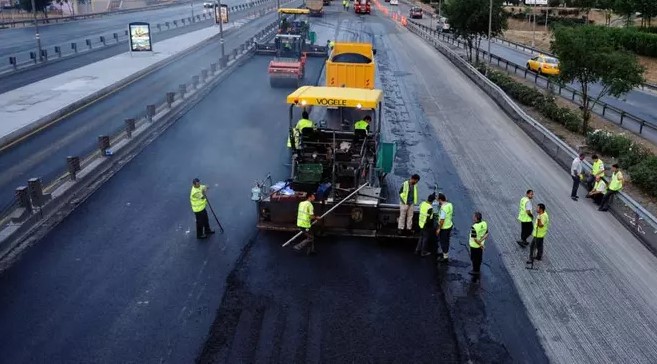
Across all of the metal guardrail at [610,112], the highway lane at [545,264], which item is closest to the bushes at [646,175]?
the highway lane at [545,264]

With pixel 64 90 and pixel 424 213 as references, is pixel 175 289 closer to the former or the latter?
pixel 424 213

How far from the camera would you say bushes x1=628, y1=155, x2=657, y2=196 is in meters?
16.8

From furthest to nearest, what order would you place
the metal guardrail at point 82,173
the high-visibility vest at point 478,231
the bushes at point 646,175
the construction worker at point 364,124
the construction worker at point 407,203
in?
the bushes at point 646,175, the construction worker at point 364,124, the metal guardrail at point 82,173, the construction worker at point 407,203, the high-visibility vest at point 478,231

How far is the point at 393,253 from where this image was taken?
12695 millimetres

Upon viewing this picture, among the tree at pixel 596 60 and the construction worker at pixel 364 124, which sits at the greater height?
the tree at pixel 596 60

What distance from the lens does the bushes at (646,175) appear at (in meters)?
16.8

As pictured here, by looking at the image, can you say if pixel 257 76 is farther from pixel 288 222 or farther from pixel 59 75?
pixel 288 222

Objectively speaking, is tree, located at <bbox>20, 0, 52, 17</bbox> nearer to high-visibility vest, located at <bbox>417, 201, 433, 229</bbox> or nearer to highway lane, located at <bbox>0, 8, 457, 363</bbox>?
highway lane, located at <bbox>0, 8, 457, 363</bbox>

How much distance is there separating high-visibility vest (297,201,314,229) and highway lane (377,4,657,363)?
3080mm

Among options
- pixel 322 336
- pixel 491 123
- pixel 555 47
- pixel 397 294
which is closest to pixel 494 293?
pixel 397 294

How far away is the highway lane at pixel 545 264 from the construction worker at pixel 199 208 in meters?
5.40

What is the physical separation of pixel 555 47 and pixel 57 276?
20.6 metres

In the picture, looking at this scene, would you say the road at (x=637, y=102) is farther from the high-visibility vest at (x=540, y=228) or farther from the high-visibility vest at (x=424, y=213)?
the high-visibility vest at (x=424, y=213)

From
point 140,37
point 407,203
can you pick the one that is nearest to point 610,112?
point 407,203
